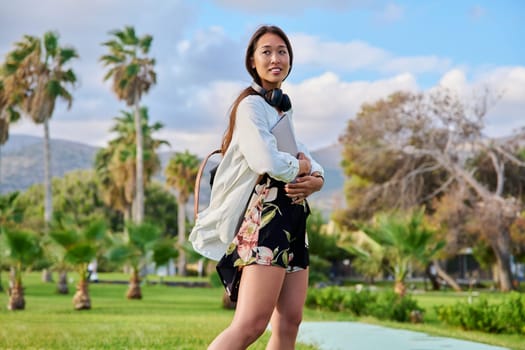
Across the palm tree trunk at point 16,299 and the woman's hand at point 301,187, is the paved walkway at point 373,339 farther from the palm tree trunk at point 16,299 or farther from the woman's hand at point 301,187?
the palm tree trunk at point 16,299

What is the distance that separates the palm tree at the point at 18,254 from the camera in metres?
18.2

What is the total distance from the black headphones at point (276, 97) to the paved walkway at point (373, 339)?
16.2 ft

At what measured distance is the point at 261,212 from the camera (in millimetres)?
3564

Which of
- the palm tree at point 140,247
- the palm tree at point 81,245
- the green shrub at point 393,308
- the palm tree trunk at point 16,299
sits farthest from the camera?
the palm tree at point 140,247

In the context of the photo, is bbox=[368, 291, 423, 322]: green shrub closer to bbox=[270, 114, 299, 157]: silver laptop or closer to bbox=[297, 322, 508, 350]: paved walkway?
bbox=[297, 322, 508, 350]: paved walkway

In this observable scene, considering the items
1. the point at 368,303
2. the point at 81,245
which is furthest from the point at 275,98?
the point at 81,245

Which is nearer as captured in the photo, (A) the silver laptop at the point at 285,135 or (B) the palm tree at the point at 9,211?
(A) the silver laptop at the point at 285,135

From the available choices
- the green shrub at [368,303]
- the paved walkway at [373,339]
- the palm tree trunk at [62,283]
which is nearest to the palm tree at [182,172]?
the palm tree trunk at [62,283]

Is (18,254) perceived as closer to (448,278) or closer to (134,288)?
(134,288)

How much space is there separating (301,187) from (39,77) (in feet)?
121

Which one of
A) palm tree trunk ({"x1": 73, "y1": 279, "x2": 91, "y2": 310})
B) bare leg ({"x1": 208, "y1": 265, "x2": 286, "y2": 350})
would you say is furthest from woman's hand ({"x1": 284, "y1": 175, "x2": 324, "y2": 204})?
palm tree trunk ({"x1": 73, "y1": 279, "x2": 91, "y2": 310})

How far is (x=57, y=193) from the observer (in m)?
79.6

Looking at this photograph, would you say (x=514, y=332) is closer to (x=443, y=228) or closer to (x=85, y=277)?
(x=85, y=277)

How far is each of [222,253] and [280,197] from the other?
0.38m
